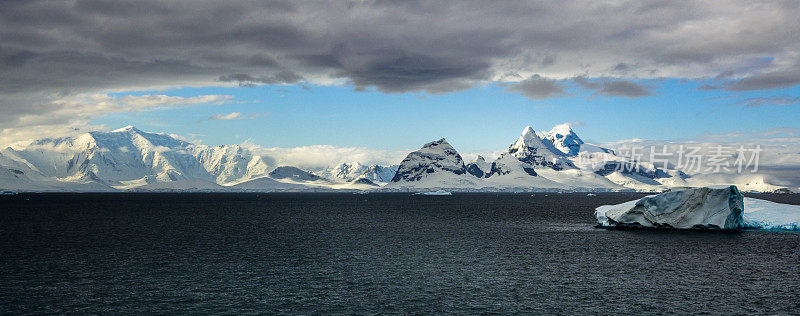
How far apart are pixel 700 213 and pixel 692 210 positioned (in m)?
1.28

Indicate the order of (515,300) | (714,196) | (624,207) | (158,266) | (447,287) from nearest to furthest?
(515,300)
(447,287)
(158,266)
(714,196)
(624,207)

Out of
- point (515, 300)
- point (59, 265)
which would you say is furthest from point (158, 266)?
point (515, 300)

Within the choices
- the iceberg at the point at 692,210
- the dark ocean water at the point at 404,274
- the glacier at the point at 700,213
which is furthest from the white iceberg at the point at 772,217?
the dark ocean water at the point at 404,274

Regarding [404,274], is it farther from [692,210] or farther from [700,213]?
[700,213]

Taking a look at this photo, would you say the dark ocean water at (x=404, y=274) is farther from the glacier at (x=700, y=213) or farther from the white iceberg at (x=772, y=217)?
the white iceberg at (x=772, y=217)

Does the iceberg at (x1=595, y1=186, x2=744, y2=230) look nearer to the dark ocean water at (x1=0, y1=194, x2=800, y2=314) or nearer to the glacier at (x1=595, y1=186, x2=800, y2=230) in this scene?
the glacier at (x1=595, y1=186, x2=800, y2=230)

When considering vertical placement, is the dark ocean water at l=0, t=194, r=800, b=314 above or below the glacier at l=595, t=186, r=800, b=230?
below

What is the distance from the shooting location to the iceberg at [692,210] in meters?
94.8

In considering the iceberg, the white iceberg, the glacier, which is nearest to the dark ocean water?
the iceberg

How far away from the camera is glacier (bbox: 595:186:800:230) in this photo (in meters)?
95.1

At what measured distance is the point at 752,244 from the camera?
265ft

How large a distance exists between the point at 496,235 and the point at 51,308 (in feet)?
234

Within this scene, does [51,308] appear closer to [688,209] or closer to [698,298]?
[698,298]

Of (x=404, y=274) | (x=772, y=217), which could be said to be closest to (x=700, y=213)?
(x=772, y=217)
